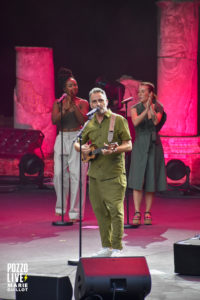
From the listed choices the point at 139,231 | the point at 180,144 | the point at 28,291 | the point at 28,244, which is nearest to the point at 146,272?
the point at 28,291

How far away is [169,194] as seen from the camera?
424 inches

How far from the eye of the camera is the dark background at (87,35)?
45.5ft

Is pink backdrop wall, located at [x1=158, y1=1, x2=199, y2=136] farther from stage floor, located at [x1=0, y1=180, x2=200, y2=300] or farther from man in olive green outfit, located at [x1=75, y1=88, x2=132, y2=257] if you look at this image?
man in olive green outfit, located at [x1=75, y1=88, x2=132, y2=257]

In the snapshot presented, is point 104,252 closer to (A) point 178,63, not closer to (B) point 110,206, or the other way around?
(B) point 110,206

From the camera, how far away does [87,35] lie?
14234 mm

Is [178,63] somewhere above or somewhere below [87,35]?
below

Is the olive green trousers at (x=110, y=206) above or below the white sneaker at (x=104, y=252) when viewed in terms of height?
above

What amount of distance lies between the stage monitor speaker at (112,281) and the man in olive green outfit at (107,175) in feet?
4.89

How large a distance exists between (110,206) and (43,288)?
5.38 ft

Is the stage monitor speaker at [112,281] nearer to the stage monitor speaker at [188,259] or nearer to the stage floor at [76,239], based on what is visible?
the stage floor at [76,239]

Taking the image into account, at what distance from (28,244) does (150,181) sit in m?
1.75

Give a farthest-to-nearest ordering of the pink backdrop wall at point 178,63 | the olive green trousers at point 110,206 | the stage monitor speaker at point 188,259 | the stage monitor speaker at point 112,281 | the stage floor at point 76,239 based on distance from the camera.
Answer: the pink backdrop wall at point 178,63, the olive green trousers at point 110,206, the stage monitor speaker at point 188,259, the stage floor at point 76,239, the stage monitor speaker at point 112,281

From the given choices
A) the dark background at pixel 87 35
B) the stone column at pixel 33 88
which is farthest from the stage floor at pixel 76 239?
the dark background at pixel 87 35

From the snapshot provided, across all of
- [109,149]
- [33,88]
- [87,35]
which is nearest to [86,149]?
[109,149]
